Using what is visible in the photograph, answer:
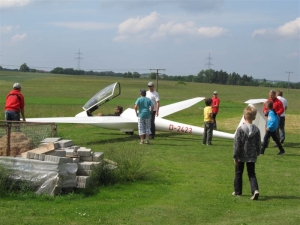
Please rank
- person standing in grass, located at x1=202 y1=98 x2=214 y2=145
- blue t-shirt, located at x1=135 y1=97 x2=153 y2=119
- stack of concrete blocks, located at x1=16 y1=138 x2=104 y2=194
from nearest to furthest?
stack of concrete blocks, located at x1=16 y1=138 x2=104 y2=194 < blue t-shirt, located at x1=135 y1=97 x2=153 y2=119 < person standing in grass, located at x1=202 y1=98 x2=214 y2=145

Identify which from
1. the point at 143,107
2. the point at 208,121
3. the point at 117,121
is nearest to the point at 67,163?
the point at 143,107

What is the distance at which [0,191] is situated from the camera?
7.25 metres

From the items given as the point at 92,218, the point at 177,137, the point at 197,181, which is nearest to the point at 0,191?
the point at 92,218

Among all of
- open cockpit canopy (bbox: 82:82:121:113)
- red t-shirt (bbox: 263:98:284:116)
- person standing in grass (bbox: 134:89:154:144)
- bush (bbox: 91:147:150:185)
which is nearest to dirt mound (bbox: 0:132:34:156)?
bush (bbox: 91:147:150:185)

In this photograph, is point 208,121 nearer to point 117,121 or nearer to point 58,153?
point 117,121

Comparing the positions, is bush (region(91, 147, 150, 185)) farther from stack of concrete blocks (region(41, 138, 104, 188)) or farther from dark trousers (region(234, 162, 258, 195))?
dark trousers (region(234, 162, 258, 195))

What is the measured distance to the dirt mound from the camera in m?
8.53

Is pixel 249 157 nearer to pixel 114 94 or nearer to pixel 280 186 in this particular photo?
pixel 280 186

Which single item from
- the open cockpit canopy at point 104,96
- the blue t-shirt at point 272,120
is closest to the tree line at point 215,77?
the open cockpit canopy at point 104,96

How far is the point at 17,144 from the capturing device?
8719mm

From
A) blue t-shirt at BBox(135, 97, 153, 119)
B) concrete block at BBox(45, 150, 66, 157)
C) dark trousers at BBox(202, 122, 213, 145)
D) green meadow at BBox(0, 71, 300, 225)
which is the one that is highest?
blue t-shirt at BBox(135, 97, 153, 119)

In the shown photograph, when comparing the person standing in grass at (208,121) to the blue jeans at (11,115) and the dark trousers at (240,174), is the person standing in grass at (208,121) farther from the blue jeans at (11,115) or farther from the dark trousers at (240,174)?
the dark trousers at (240,174)

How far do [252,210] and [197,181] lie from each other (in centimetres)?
201

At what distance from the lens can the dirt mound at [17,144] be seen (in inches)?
336
